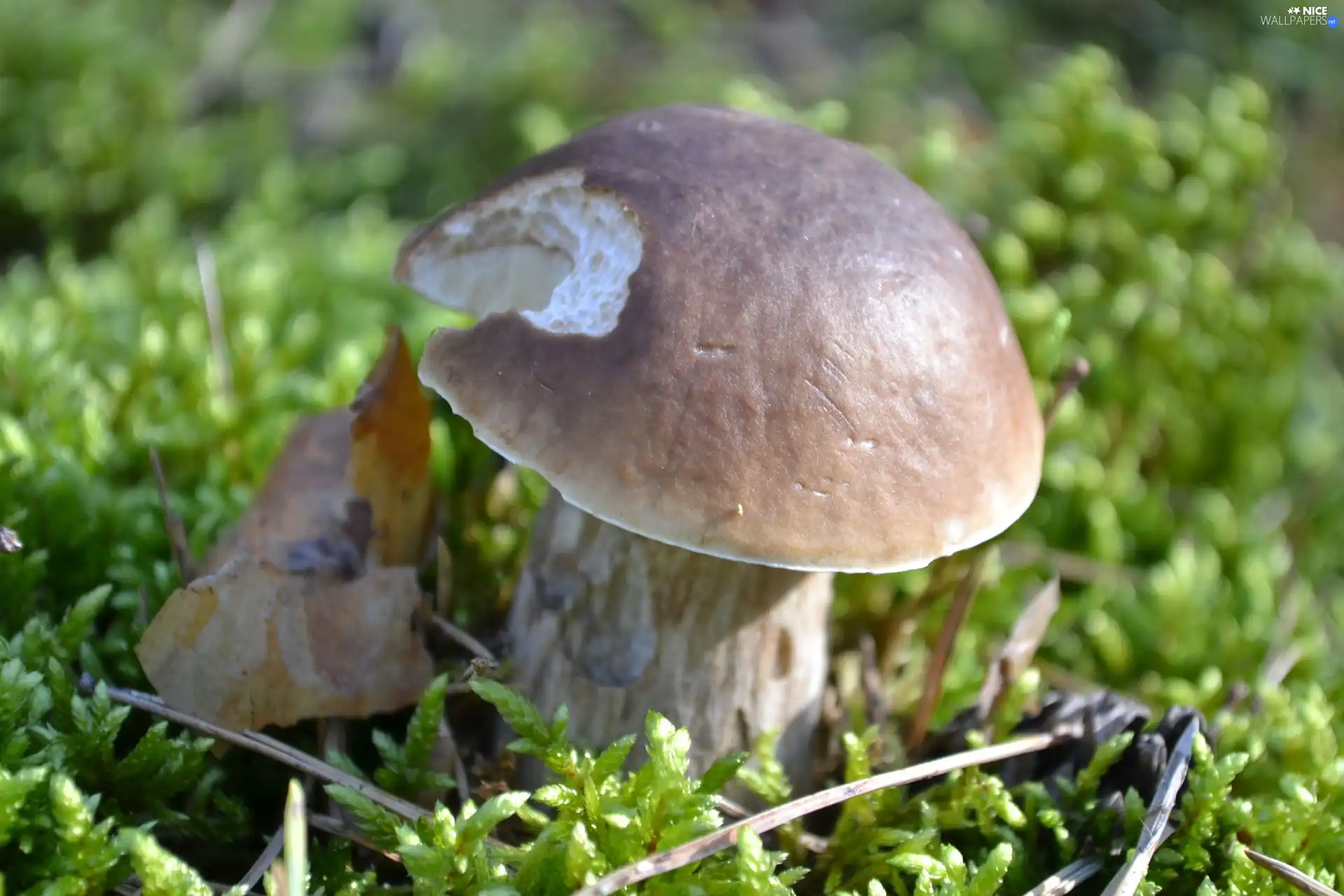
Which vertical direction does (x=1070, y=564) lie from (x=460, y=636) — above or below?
below

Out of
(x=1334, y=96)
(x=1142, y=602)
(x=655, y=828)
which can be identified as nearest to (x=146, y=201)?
(x=655, y=828)

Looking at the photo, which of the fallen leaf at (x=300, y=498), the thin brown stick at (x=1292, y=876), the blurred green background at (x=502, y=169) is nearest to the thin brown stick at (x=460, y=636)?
the blurred green background at (x=502, y=169)

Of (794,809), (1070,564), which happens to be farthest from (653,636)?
(1070,564)

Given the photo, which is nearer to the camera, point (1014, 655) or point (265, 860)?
point (265, 860)

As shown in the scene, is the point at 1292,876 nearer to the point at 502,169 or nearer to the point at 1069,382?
the point at 1069,382

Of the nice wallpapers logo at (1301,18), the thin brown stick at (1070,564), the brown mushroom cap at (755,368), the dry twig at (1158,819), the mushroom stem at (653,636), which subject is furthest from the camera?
the nice wallpapers logo at (1301,18)

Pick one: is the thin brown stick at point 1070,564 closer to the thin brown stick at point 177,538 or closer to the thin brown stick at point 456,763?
the thin brown stick at point 456,763
